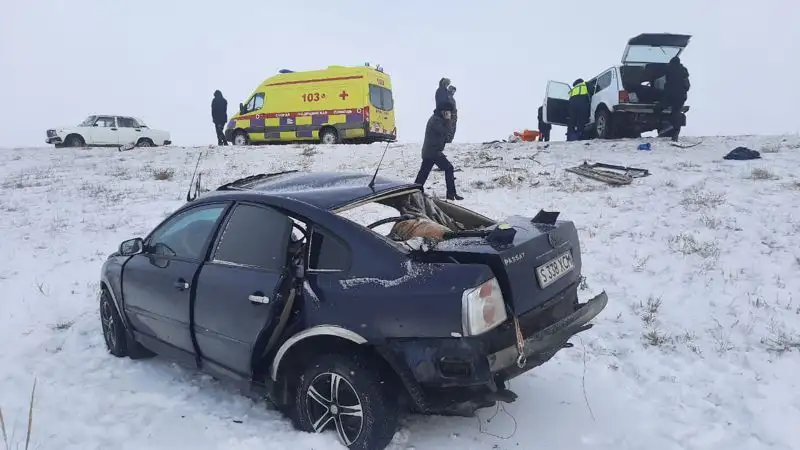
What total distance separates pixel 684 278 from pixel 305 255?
4173 millimetres

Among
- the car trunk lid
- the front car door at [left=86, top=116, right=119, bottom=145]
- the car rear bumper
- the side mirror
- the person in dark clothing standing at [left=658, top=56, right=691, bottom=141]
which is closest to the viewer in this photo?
the car rear bumper

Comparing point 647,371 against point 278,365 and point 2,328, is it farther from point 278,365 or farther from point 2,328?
point 2,328

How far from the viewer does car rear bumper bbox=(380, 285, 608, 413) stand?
259 centimetres

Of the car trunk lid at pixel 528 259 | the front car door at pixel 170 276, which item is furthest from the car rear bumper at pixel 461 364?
the front car door at pixel 170 276

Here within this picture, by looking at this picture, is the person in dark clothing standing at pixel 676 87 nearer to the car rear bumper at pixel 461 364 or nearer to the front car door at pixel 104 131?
the car rear bumper at pixel 461 364

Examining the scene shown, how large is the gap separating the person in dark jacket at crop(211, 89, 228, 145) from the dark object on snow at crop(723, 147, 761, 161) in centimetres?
1632

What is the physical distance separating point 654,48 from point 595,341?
11158 mm

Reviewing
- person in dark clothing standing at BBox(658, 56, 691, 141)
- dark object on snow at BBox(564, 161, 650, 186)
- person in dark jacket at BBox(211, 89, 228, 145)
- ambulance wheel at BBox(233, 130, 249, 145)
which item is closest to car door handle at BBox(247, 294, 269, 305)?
dark object on snow at BBox(564, 161, 650, 186)

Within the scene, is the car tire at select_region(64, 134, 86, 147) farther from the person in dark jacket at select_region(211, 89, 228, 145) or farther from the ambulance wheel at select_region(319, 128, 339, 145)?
the ambulance wheel at select_region(319, 128, 339, 145)

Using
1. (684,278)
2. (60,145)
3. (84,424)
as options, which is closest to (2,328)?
(84,424)

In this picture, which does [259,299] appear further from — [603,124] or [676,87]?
[603,124]

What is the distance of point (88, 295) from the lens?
5586 millimetres

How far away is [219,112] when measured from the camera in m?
20.1

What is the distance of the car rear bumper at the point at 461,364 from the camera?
8.48 ft
